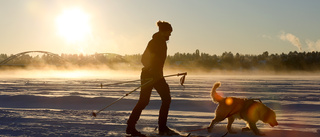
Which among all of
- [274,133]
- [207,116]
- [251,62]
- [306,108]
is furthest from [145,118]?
[251,62]

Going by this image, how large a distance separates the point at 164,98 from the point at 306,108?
6.13 meters

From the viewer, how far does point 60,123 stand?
799 centimetres

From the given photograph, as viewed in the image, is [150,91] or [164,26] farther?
[150,91]

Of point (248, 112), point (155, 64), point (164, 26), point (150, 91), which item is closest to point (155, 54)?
point (155, 64)

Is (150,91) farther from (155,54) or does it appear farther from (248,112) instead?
(248,112)

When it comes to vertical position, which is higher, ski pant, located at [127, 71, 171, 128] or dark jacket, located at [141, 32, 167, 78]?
dark jacket, located at [141, 32, 167, 78]

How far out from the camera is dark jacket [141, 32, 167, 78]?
6523 mm

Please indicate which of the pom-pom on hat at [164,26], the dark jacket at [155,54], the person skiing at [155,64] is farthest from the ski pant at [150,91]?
the pom-pom on hat at [164,26]

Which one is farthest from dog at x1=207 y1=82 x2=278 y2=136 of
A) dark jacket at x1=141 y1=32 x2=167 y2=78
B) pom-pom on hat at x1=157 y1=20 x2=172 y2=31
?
pom-pom on hat at x1=157 y1=20 x2=172 y2=31

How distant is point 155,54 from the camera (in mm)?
6547

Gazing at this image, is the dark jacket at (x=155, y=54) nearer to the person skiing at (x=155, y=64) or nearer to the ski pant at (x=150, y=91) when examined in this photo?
the person skiing at (x=155, y=64)

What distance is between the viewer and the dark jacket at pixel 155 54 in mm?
6523

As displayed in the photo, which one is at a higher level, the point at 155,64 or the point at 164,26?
the point at 164,26

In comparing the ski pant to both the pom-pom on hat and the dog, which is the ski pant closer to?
the pom-pom on hat
